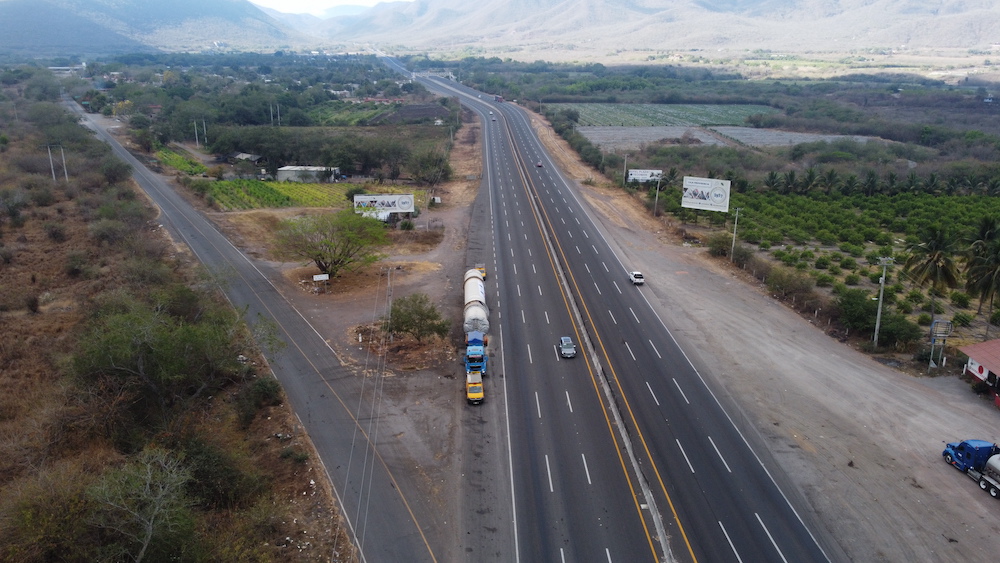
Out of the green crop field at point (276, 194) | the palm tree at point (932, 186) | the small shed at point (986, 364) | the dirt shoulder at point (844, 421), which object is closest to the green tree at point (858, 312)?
the dirt shoulder at point (844, 421)

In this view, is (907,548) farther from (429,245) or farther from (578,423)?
(429,245)

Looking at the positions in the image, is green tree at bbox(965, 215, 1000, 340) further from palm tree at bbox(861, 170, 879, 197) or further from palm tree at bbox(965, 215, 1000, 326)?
palm tree at bbox(861, 170, 879, 197)

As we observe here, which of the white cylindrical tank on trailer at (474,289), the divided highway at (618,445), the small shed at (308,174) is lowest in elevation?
the divided highway at (618,445)

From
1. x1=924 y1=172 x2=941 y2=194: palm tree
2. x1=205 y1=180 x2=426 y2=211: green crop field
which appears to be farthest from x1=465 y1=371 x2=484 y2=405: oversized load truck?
x1=924 y1=172 x2=941 y2=194: palm tree

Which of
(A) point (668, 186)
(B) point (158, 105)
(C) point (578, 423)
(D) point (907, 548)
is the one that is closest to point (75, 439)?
(C) point (578, 423)

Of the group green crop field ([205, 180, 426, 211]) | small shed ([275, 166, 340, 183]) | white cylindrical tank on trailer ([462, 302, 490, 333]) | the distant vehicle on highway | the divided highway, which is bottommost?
the divided highway

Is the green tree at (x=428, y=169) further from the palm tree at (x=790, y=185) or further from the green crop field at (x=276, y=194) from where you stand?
the palm tree at (x=790, y=185)
